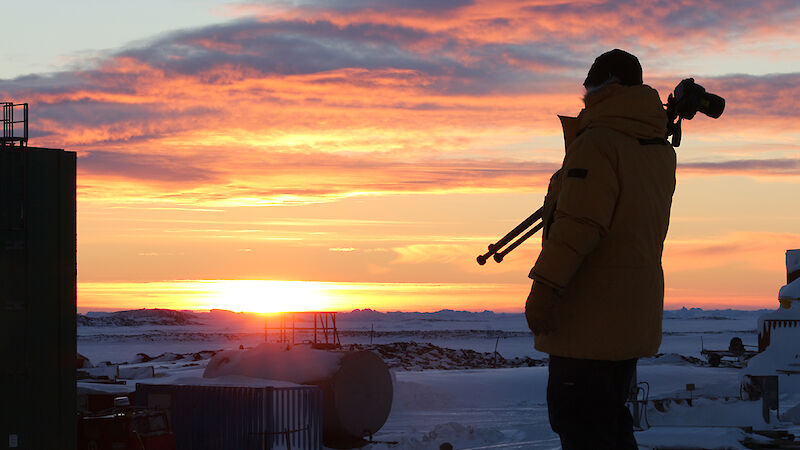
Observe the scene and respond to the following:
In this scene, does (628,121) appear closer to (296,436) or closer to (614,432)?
(614,432)

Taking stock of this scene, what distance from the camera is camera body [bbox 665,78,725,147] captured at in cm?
607

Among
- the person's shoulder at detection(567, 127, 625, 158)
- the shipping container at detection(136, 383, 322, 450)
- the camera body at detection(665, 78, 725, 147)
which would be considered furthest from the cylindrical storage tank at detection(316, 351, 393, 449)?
the person's shoulder at detection(567, 127, 625, 158)

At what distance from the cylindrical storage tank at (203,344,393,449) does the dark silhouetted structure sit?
937 cm

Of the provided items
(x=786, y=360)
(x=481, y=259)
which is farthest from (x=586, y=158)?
(x=786, y=360)

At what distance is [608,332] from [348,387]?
21450 mm

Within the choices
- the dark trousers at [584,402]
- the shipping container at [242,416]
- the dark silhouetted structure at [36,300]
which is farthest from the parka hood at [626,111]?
the shipping container at [242,416]

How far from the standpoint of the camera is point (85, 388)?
24328 millimetres

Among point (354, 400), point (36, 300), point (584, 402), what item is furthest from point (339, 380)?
point (584, 402)

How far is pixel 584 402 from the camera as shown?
205 inches

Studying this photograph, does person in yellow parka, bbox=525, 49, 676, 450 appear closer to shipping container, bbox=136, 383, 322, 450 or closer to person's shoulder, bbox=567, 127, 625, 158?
person's shoulder, bbox=567, 127, 625, 158

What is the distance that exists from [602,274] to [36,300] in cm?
1381

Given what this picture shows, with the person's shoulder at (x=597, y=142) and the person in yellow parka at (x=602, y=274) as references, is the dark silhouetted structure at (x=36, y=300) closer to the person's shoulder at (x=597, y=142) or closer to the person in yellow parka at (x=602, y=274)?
the person in yellow parka at (x=602, y=274)

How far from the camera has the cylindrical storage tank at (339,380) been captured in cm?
2575

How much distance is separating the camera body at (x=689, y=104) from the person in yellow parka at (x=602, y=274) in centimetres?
72
